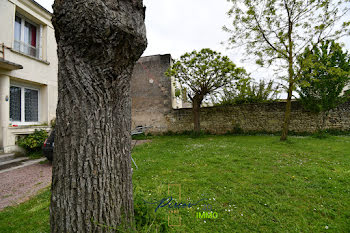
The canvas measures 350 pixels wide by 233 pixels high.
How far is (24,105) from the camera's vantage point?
23.0 feet

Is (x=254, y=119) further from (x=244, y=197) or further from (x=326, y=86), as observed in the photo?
(x=244, y=197)

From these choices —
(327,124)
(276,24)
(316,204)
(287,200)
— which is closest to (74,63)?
(287,200)

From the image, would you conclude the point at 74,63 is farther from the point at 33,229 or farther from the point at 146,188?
the point at 146,188

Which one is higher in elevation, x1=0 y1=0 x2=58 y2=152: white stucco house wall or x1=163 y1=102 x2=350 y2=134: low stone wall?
x1=0 y1=0 x2=58 y2=152: white stucco house wall

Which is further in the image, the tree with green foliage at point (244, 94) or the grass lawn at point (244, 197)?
the tree with green foliage at point (244, 94)

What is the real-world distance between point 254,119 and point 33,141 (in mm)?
12306

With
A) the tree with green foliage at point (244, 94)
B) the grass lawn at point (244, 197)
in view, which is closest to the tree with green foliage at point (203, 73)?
the tree with green foliage at point (244, 94)

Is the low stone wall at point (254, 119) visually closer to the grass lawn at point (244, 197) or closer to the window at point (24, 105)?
the grass lawn at point (244, 197)

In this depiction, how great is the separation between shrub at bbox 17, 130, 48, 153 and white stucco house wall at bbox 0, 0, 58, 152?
228mm

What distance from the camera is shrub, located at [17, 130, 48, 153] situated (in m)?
6.31

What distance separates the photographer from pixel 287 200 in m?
2.48

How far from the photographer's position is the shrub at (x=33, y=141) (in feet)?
20.7

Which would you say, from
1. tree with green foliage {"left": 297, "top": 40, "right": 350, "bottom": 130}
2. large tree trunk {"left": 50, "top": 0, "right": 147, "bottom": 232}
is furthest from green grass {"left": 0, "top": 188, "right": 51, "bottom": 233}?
tree with green foliage {"left": 297, "top": 40, "right": 350, "bottom": 130}

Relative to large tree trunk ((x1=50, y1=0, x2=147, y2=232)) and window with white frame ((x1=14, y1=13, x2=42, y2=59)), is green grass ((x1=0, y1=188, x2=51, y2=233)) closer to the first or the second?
large tree trunk ((x1=50, y1=0, x2=147, y2=232))
